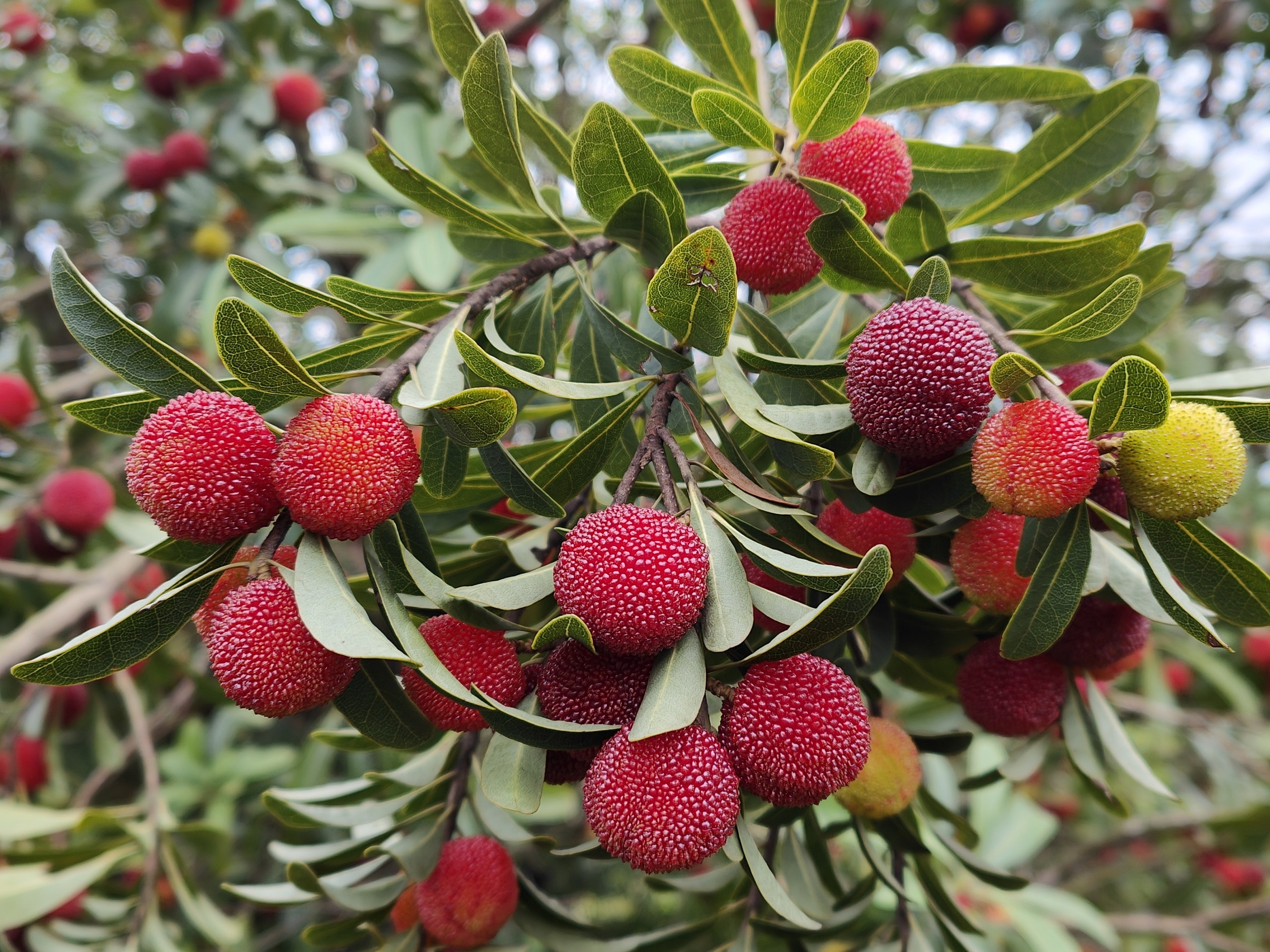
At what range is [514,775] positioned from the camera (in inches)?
26.0

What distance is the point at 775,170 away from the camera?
2.88ft

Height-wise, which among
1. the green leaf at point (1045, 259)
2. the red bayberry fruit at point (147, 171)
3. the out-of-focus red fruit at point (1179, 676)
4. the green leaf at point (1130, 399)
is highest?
the green leaf at point (1045, 259)

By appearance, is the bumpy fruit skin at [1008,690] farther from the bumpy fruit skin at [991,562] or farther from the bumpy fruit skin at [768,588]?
the bumpy fruit skin at [768,588]

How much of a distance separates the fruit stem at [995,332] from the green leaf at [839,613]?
0.67ft

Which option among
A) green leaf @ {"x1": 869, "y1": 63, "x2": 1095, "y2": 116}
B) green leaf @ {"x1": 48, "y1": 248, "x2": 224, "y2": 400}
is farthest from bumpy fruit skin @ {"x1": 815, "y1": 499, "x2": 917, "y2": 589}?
green leaf @ {"x1": 48, "y1": 248, "x2": 224, "y2": 400}

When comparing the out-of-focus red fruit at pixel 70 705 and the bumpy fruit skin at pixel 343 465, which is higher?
the bumpy fruit skin at pixel 343 465

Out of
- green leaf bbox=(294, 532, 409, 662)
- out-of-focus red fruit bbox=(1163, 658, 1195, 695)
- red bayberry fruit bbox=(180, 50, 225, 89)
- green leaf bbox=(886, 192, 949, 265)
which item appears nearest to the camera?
green leaf bbox=(294, 532, 409, 662)

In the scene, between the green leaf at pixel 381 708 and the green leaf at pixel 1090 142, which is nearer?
the green leaf at pixel 381 708

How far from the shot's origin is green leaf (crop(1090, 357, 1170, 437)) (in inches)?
24.4

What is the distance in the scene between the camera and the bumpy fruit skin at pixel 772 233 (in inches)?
31.6

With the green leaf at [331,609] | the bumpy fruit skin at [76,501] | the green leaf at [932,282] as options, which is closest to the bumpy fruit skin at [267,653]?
the green leaf at [331,609]

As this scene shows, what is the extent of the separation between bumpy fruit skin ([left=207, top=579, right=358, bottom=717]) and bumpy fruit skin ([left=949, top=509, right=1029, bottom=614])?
575mm

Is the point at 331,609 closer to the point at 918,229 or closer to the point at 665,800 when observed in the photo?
the point at 665,800

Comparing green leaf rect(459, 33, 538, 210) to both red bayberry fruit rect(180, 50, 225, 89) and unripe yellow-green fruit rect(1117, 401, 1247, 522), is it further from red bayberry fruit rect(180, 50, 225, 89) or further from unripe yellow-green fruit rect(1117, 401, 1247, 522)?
red bayberry fruit rect(180, 50, 225, 89)
